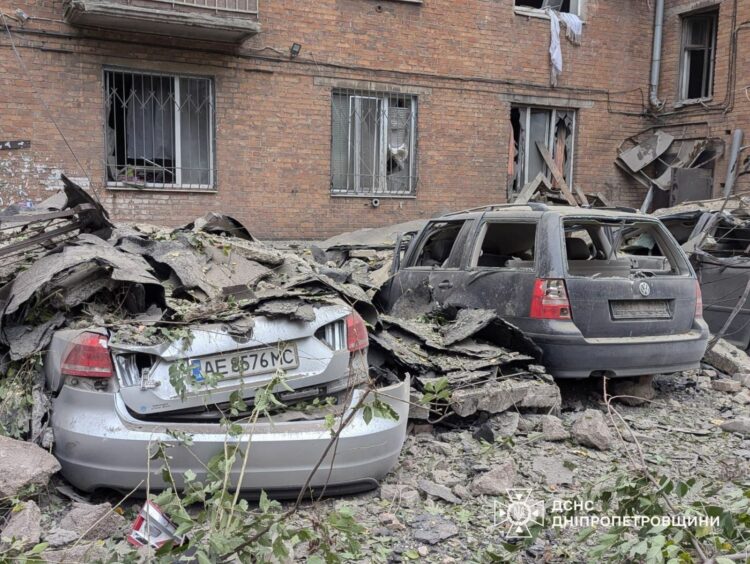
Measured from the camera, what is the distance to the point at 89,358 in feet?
10.7

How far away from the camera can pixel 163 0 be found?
9.68 meters

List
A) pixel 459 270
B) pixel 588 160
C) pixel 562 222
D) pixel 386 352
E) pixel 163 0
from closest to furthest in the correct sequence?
pixel 386 352 → pixel 562 222 → pixel 459 270 → pixel 163 0 → pixel 588 160

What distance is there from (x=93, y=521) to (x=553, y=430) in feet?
9.65

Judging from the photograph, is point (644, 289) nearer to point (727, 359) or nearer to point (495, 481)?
point (727, 359)

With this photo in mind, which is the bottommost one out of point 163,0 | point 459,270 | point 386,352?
point 386,352

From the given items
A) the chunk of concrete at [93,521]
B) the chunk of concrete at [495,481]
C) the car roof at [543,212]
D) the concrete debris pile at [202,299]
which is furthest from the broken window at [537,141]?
the chunk of concrete at [93,521]

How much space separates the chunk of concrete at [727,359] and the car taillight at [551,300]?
2437mm

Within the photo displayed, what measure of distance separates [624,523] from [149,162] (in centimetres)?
927

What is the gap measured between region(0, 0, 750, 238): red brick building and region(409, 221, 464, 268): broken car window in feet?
16.7

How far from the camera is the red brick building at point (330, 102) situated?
9.89 metres

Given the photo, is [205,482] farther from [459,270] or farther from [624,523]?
[459,270]

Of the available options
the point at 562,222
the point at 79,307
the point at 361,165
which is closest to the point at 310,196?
the point at 361,165

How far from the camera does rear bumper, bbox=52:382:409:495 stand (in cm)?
319

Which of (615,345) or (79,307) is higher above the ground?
(79,307)
